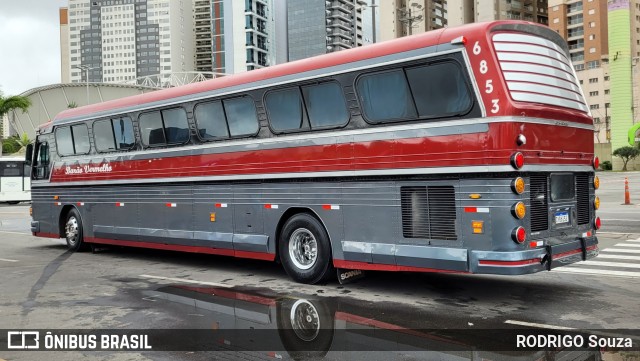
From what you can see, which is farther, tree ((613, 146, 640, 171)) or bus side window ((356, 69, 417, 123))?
tree ((613, 146, 640, 171))

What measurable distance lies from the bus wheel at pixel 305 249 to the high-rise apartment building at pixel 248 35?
123895 millimetres

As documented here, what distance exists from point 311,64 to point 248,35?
131 meters

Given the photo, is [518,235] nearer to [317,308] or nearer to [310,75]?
[317,308]

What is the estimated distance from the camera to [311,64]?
948 centimetres

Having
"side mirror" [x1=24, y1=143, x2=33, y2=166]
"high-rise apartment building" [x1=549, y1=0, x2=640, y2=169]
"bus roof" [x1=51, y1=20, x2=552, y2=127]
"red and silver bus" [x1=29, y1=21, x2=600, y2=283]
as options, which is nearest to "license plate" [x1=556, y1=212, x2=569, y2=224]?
"red and silver bus" [x1=29, y1=21, x2=600, y2=283]

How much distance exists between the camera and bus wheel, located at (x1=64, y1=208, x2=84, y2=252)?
591 inches

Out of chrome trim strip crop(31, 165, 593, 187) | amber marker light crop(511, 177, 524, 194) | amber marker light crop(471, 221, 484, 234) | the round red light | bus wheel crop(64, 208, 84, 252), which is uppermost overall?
the round red light

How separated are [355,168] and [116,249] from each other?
9367mm

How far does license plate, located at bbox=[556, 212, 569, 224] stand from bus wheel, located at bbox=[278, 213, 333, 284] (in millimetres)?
3352

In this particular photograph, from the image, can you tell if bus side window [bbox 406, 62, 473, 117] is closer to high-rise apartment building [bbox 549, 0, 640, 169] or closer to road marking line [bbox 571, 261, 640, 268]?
road marking line [bbox 571, 261, 640, 268]

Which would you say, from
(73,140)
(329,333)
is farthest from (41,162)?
(329,333)

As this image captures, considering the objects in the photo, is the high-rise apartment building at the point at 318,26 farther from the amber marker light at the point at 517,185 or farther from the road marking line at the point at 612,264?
the amber marker light at the point at 517,185

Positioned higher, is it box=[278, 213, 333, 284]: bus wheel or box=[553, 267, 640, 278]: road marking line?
box=[278, 213, 333, 284]: bus wheel

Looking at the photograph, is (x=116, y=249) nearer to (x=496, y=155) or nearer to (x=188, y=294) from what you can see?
(x=188, y=294)
